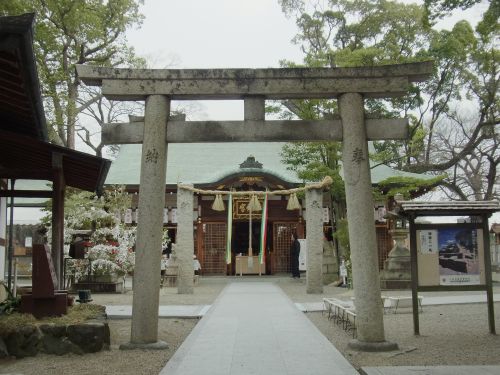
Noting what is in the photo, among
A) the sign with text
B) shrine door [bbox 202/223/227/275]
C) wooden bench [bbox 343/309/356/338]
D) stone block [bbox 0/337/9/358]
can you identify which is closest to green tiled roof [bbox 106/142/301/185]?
shrine door [bbox 202/223/227/275]

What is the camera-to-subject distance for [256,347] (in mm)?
7508

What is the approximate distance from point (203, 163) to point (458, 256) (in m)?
20.3

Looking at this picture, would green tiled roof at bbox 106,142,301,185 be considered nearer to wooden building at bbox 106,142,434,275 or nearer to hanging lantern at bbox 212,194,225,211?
wooden building at bbox 106,142,434,275

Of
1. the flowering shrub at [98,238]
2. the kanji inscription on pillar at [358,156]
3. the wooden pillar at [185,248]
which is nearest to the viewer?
the kanji inscription on pillar at [358,156]

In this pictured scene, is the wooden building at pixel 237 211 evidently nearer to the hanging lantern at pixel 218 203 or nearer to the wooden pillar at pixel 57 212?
the hanging lantern at pixel 218 203

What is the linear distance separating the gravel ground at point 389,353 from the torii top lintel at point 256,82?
3561 millimetres

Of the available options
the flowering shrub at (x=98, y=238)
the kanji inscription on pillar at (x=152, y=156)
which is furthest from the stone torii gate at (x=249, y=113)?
the flowering shrub at (x=98, y=238)

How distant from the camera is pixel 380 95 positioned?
782cm

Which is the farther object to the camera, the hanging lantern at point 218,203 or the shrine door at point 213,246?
the shrine door at point 213,246

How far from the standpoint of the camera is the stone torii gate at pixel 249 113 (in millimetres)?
7496

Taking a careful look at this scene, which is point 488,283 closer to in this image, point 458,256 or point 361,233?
point 458,256

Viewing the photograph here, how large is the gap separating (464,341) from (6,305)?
6798mm

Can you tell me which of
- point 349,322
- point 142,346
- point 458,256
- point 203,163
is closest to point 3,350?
point 142,346

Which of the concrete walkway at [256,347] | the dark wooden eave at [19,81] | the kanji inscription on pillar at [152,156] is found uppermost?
the dark wooden eave at [19,81]
